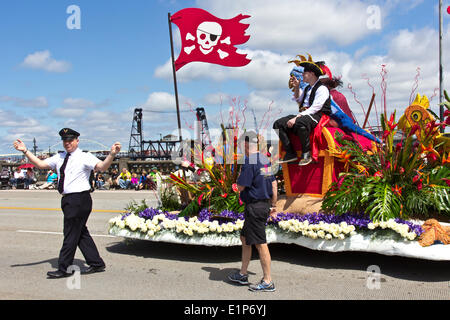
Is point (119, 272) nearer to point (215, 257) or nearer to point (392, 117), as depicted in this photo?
point (215, 257)

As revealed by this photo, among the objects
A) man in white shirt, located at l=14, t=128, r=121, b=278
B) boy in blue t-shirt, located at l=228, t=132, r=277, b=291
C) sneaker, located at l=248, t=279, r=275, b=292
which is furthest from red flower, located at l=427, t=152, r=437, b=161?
man in white shirt, located at l=14, t=128, r=121, b=278

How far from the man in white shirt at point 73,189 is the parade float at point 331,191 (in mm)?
1023

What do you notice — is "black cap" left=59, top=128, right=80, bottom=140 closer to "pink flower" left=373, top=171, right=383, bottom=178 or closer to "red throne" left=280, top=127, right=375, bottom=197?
"red throne" left=280, top=127, right=375, bottom=197

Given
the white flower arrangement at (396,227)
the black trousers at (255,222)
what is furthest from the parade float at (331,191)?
the black trousers at (255,222)

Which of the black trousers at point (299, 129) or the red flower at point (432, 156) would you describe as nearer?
the red flower at point (432, 156)

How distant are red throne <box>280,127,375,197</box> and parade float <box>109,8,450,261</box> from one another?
0.05 feet

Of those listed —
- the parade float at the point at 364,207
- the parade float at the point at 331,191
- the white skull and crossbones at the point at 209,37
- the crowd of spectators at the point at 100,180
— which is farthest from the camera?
the crowd of spectators at the point at 100,180

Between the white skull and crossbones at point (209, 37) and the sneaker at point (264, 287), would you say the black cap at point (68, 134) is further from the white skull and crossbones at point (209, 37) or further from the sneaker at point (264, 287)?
the sneaker at point (264, 287)

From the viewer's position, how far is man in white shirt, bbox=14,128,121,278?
17.1 ft

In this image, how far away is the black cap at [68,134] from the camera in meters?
5.29

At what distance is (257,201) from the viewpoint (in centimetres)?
466

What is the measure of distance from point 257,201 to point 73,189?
224 cm

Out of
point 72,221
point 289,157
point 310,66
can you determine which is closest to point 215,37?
point 310,66

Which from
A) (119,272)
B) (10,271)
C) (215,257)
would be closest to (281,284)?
(215,257)
